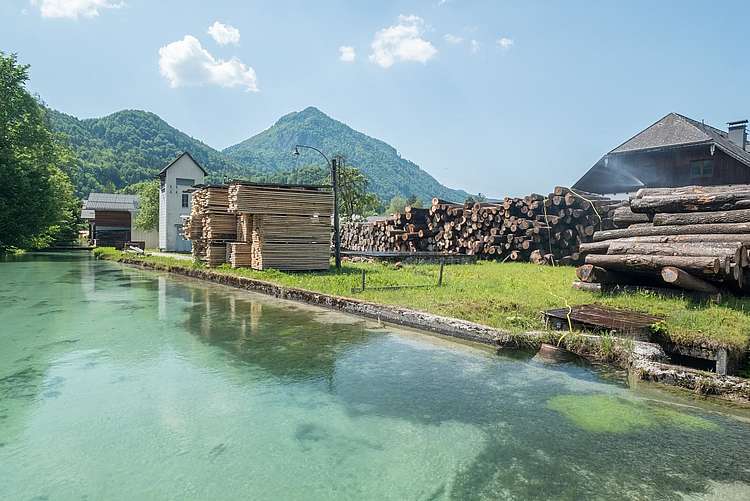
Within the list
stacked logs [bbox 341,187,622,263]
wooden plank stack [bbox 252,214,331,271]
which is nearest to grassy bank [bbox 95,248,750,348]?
wooden plank stack [bbox 252,214,331,271]

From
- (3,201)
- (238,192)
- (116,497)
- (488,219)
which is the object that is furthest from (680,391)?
(3,201)

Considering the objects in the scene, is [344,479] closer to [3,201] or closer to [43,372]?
[43,372]

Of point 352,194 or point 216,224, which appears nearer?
point 216,224

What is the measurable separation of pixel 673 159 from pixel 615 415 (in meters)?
24.5

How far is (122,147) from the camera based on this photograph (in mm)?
138500

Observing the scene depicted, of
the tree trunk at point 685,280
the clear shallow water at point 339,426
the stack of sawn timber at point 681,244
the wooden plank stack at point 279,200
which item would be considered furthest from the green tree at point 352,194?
the clear shallow water at point 339,426

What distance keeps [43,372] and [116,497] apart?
339 centimetres

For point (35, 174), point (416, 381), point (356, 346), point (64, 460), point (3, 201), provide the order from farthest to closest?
point (35, 174) < point (3, 201) < point (356, 346) < point (416, 381) < point (64, 460)

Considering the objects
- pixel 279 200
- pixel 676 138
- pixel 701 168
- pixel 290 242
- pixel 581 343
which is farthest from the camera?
pixel 676 138

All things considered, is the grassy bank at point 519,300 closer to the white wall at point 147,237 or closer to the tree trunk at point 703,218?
the tree trunk at point 703,218

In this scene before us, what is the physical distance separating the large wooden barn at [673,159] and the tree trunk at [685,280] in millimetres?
18222

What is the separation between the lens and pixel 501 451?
140 inches

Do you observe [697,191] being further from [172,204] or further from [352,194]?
[352,194]

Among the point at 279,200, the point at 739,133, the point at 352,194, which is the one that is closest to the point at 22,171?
the point at 279,200
